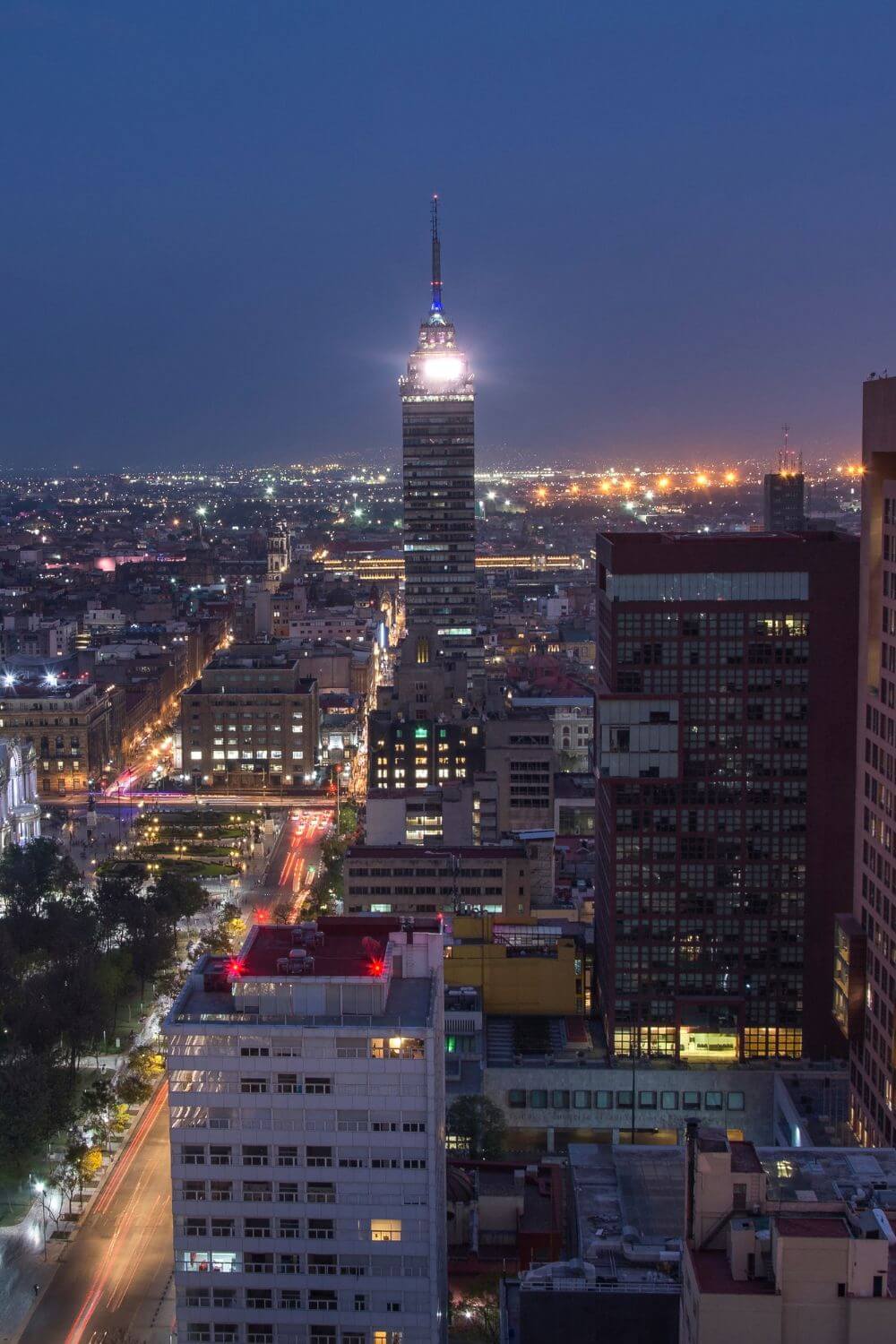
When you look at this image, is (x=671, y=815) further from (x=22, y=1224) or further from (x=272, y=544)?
(x=272, y=544)

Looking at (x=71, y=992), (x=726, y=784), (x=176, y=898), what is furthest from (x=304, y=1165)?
(x=176, y=898)

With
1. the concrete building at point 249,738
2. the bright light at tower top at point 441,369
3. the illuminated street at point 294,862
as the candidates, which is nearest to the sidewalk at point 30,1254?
the illuminated street at point 294,862

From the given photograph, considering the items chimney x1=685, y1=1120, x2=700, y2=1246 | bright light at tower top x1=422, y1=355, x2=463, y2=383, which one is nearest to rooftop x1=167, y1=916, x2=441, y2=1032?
chimney x1=685, y1=1120, x2=700, y2=1246

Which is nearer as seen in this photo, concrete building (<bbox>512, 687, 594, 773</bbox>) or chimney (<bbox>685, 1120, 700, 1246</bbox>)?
chimney (<bbox>685, 1120, 700, 1246</bbox>)

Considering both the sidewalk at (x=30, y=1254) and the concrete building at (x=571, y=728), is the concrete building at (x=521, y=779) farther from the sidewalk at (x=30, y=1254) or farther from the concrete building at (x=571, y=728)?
the sidewalk at (x=30, y=1254)

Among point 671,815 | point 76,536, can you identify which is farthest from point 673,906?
point 76,536

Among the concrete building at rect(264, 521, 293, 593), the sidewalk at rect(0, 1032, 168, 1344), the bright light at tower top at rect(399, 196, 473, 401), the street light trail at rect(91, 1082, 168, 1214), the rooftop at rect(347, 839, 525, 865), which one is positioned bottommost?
the sidewalk at rect(0, 1032, 168, 1344)

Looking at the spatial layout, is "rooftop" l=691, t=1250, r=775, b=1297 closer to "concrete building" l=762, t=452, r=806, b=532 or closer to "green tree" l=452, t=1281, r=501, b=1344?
"green tree" l=452, t=1281, r=501, b=1344

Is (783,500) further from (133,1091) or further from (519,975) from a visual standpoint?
(133,1091)
